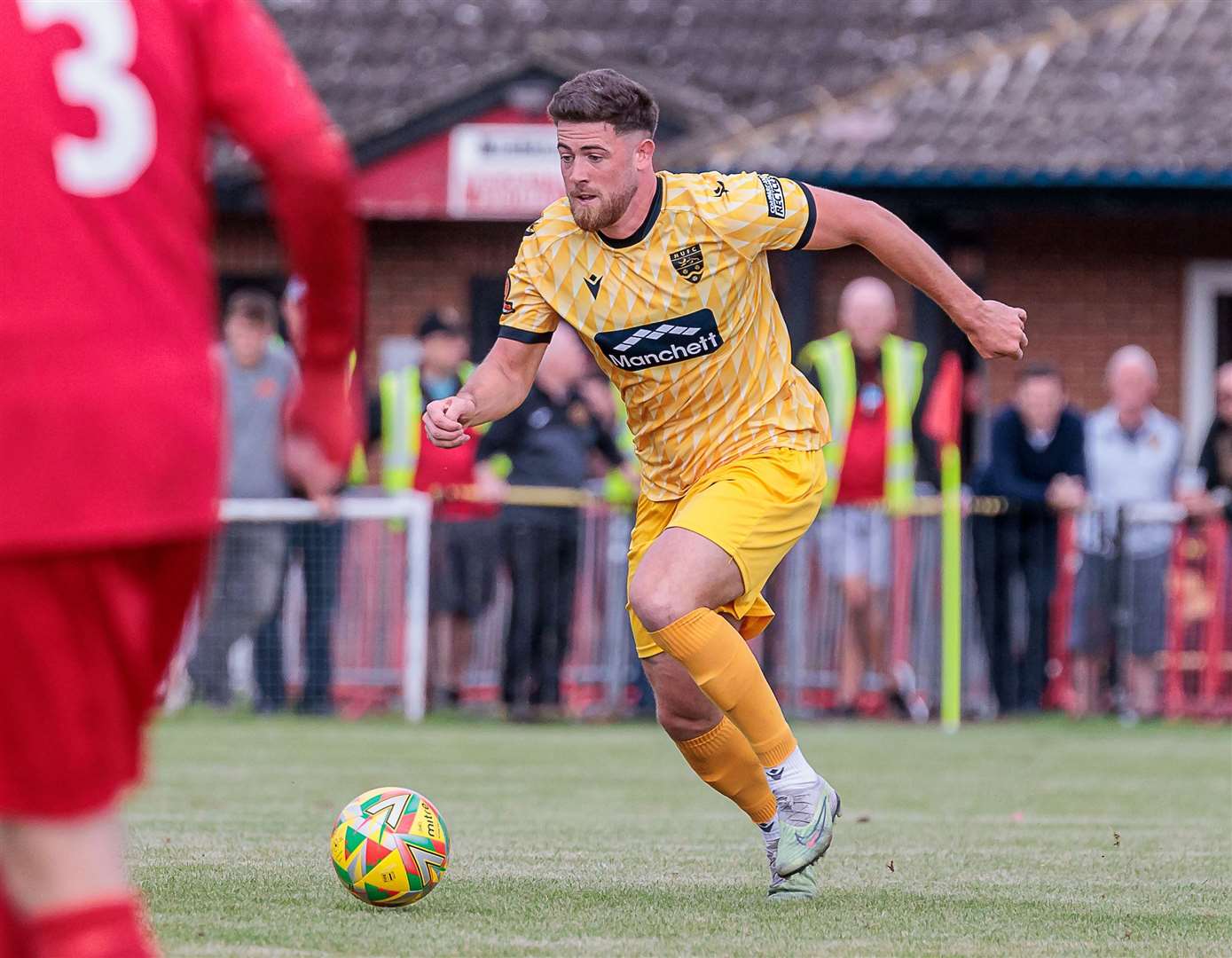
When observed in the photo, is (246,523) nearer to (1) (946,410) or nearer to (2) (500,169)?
(1) (946,410)

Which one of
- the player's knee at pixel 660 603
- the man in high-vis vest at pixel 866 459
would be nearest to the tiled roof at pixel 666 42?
the man in high-vis vest at pixel 866 459

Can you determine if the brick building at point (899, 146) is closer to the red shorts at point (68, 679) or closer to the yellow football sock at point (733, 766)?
the yellow football sock at point (733, 766)

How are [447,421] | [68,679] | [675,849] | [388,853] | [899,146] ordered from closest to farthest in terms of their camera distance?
[68,679] → [388,853] → [447,421] → [675,849] → [899,146]

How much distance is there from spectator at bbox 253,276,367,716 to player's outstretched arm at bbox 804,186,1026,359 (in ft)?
25.7

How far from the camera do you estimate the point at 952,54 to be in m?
18.6

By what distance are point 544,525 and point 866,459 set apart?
6.63ft

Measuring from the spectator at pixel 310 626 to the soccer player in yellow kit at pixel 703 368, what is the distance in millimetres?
7580

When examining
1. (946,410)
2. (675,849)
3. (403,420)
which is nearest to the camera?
(675,849)

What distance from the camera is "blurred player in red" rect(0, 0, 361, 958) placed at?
3.37 m

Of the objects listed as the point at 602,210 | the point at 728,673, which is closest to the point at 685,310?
the point at 602,210

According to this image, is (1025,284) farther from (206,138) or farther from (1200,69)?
(206,138)

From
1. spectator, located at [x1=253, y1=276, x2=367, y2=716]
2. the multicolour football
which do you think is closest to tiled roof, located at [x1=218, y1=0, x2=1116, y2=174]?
spectator, located at [x1=253, y1=276, x2=367, y2=716]

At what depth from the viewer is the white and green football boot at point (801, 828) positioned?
6273 mm

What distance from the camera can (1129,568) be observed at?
1448cm
